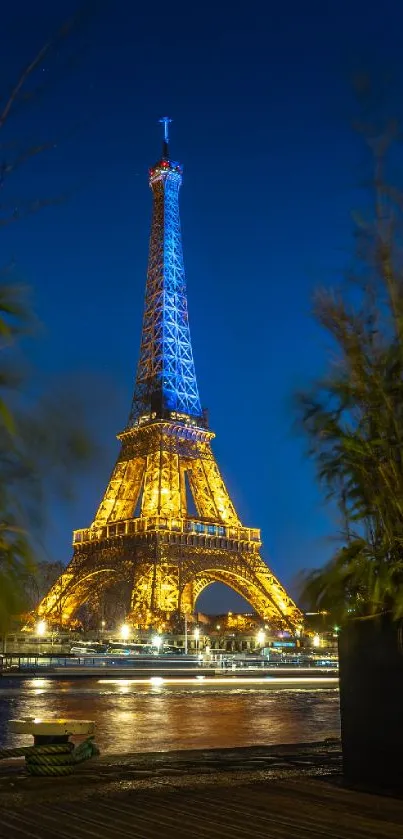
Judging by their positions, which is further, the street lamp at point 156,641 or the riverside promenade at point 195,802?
the street lamp at point 156,641

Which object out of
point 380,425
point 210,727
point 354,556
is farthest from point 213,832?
point 210,727

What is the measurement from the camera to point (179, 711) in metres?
16.4

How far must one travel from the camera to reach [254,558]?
211 ft

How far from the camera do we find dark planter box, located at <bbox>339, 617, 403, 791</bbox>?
6289 millimetres

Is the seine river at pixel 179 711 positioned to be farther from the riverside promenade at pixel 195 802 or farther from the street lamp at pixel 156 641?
the street lamp at pixel 156 641

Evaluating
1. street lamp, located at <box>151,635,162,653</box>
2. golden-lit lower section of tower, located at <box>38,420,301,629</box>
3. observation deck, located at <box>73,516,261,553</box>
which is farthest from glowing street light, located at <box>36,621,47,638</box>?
street lamp, located at <box>151,635,162,653</box>

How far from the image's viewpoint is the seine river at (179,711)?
11914mm

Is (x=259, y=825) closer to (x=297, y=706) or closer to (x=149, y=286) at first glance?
(x=297, y=706)

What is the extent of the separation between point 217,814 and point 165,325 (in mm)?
66106

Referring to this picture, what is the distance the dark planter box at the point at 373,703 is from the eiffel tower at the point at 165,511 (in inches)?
1877

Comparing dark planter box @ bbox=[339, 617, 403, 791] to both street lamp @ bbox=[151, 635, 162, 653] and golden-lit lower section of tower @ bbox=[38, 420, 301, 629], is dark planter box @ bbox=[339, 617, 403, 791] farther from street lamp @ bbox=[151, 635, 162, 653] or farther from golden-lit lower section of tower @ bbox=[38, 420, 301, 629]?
golden-lit lower section of tower @ bbox=[38, 420, 301, 629]

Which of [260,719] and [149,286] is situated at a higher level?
[149,286]

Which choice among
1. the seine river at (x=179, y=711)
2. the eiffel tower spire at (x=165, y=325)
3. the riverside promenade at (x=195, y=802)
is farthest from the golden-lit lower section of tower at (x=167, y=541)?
the riverside promenade at (x=195, y=802)

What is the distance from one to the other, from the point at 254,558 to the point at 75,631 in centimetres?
1478
